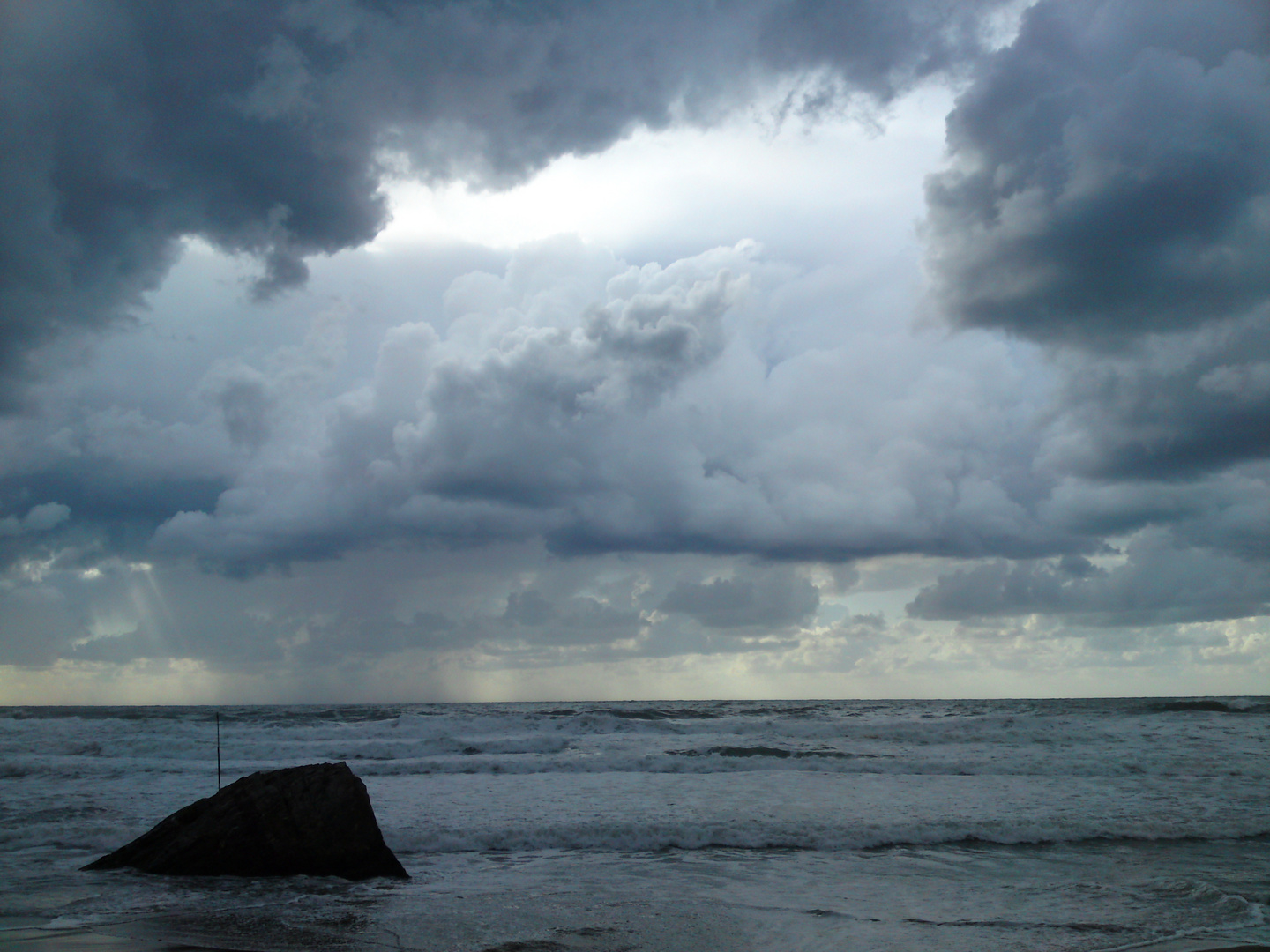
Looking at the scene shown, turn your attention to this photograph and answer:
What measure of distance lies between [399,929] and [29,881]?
5825 millimetres

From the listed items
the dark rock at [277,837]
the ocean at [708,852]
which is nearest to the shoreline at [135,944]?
the ocean at [708,852]

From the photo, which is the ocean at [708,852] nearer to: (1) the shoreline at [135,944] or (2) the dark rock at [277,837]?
(1) the shoreline at [135,944]

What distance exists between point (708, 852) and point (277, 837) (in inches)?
266

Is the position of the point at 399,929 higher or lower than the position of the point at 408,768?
higher

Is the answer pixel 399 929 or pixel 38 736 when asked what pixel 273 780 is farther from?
pixel 38 736

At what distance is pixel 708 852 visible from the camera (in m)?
13.0

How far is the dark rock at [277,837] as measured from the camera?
10.2m

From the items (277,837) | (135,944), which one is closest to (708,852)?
(277,837)

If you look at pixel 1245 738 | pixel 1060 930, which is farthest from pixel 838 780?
pixel 1245 738

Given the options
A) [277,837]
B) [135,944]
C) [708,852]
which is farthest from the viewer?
[708,852]

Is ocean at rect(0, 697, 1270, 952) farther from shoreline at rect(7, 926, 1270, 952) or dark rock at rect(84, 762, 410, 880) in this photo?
dark rock at rect(84, 762, 410, 880)

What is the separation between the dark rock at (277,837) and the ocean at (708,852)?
27 cm

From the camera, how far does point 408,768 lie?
2378 cm

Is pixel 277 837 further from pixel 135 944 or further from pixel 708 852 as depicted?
pixel 708 852
